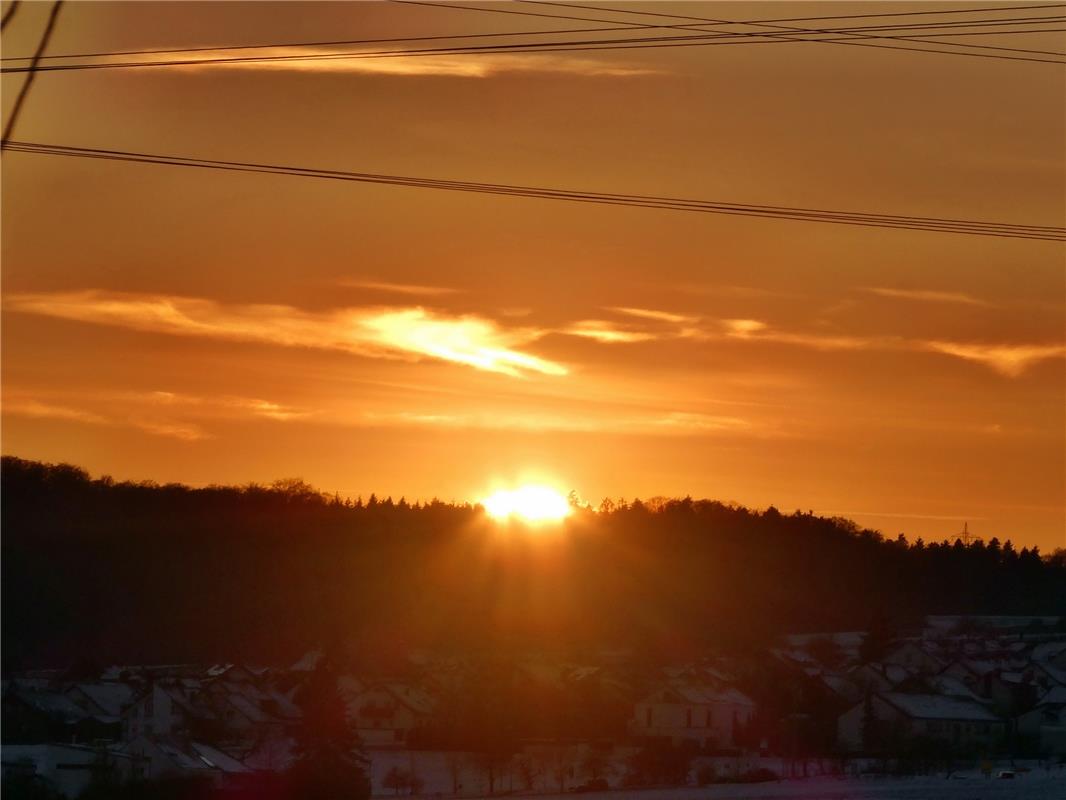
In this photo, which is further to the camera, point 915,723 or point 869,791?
point 915,723

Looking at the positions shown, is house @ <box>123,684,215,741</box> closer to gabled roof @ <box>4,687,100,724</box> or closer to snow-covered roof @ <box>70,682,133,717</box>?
snow-covered roof @ <box>70,682,133,717</box>

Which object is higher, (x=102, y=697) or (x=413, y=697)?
(x=413, y=697)

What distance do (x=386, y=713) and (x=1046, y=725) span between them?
21530 mm

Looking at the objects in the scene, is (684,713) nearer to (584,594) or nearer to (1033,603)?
(584,594)

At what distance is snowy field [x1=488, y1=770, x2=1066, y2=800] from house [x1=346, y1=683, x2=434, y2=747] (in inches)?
392

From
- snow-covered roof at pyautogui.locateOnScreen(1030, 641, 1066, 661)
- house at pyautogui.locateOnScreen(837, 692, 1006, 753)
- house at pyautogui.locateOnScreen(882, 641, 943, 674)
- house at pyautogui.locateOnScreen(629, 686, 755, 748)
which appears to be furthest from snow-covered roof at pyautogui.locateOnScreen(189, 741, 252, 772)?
snow-covered roof at pyautogui.locateOnScreen(1030, 641, 1066, 661)

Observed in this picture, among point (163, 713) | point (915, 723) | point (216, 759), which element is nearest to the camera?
point (216, 759)

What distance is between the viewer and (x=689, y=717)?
163 feet

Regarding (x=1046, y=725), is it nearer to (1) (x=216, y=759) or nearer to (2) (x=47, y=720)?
(1) (x=216, y=759)

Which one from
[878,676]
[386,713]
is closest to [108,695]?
[386,713]

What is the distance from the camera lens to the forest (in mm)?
42969

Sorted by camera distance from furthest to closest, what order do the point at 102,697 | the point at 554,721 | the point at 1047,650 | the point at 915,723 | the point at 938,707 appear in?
the point at 1047,650 → the point at 938,707 → the point at 915,723 → the point at 554,721 → the point at 102,697

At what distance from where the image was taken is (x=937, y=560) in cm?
9294

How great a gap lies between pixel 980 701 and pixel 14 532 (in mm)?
33887
